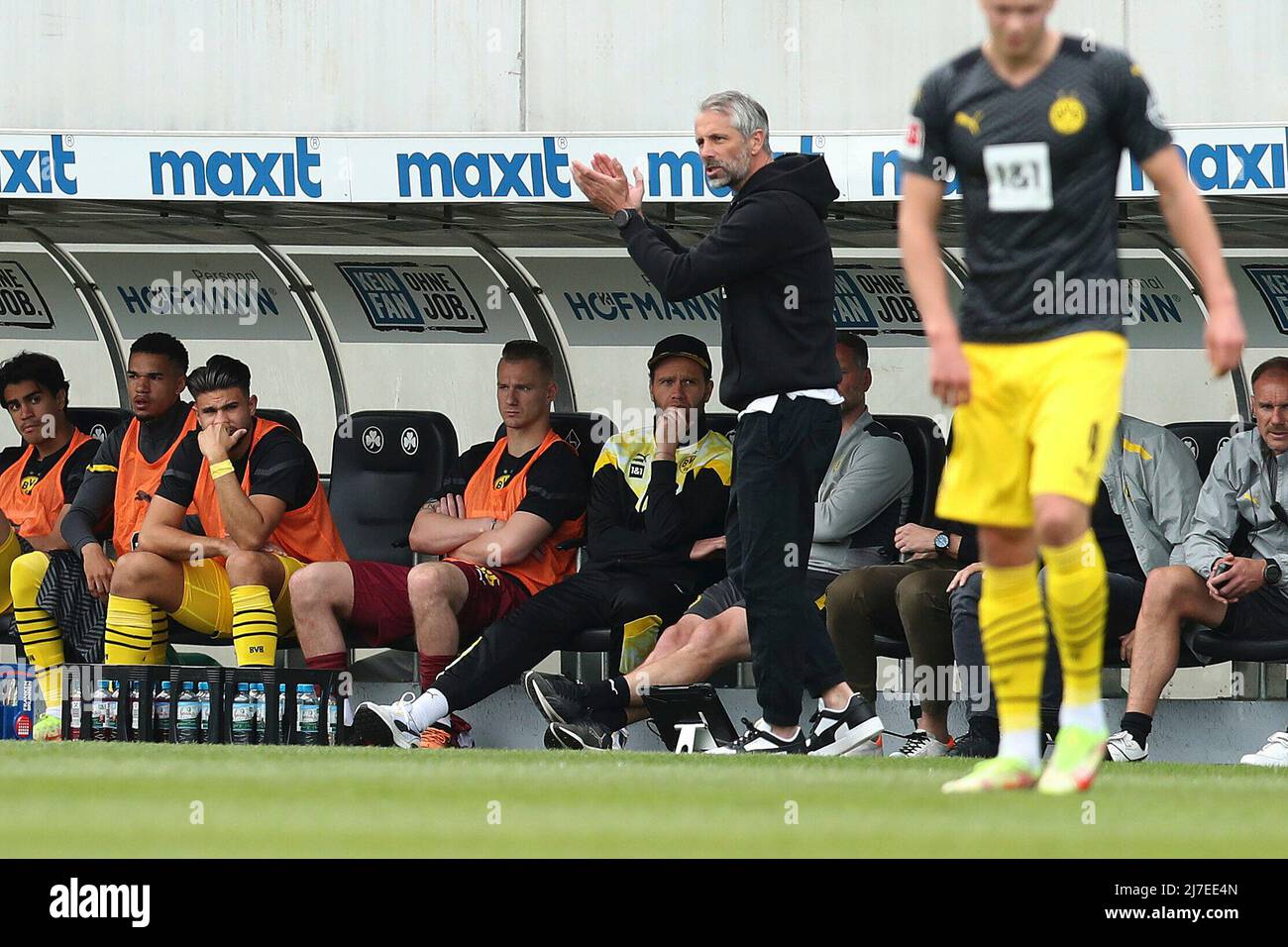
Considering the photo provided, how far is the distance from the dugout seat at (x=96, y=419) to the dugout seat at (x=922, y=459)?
3479 mm

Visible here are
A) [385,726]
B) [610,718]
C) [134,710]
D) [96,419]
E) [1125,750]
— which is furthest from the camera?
[96,419]

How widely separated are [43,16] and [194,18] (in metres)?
0.76

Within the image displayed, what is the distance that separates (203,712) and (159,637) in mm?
520

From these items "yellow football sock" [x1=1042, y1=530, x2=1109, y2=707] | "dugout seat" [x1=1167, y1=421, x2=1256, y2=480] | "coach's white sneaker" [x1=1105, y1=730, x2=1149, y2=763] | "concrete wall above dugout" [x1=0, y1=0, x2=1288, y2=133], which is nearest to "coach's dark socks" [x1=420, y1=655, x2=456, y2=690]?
"coach's white sneaker" [x1=1105, y1=730, x2=1149, y2=763]

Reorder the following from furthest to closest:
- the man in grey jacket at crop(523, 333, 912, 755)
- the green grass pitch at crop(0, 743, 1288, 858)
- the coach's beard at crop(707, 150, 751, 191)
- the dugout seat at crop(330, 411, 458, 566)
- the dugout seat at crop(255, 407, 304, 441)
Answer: the dugout seat at crop(330, 411, 458, 566) < the dugout seat at crop(255, 407, 304, 441) < the man in grey jacket at crop(523, 333, 912, 755) < the coach's beard at crop(707, 150, 751, 191) < the green grass pitch at crop(0, 743, 1288, 858)

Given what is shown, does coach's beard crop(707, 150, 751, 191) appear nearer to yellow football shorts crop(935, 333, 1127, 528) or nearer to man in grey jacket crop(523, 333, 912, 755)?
man in grey jacket crop(523, 333, 912, 755)

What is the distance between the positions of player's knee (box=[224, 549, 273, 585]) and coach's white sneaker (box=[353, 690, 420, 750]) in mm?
764

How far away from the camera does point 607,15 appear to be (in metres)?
10.2

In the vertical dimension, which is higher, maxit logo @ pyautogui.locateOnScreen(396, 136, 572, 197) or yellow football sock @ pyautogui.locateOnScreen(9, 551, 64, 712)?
maxit logo @ pyautogui.locateOnScreen(396, 136, 572, 197)

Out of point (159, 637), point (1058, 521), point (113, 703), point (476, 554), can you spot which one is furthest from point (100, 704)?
point (1058, 521)

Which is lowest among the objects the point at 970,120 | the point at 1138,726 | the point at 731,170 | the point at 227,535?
the point at 1138,726

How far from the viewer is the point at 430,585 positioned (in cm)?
804

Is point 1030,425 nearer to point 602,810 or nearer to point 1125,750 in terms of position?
point 602,810

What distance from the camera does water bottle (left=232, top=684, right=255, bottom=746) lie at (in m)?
7.84
